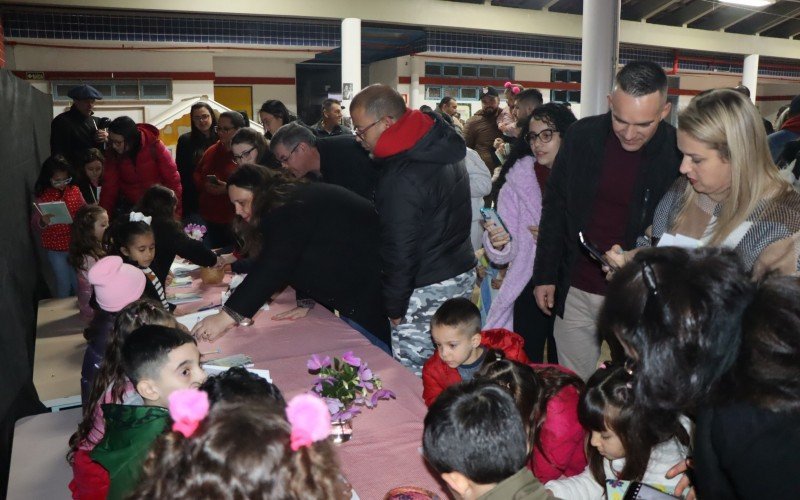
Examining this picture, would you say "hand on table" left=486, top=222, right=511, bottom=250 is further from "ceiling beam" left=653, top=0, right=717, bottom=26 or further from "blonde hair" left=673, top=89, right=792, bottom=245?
"ceiling beam" left=653, top=0, right=717, bottom=26

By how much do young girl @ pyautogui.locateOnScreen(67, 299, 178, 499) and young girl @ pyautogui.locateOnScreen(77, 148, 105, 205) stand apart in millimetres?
3767

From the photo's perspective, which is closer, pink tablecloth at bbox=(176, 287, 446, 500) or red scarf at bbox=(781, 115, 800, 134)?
pink tablecloth at bbox=(176, 287, 446, 500)

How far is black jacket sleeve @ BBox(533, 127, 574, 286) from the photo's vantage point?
2.57 meters

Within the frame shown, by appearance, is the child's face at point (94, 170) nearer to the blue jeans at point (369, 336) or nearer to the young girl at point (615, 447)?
the blue jeans at point (369, 336)

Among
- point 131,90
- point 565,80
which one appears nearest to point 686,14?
point 565,80

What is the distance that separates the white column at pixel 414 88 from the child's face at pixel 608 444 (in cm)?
1108

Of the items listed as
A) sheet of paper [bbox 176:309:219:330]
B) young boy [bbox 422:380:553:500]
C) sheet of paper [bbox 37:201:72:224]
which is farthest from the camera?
sheet of paper [bbox 37:201:72:224]

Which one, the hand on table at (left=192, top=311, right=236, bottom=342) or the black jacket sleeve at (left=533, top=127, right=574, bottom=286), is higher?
the black jacket sleeve at (left=533, top=127, right=574, bottom=286)

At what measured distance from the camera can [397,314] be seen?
263 cm

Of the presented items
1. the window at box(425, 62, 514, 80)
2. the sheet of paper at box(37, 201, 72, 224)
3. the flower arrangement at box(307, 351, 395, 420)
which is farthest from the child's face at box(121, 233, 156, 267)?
the window at box(425, 62, 514, 80)

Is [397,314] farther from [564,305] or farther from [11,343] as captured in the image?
[11,343]

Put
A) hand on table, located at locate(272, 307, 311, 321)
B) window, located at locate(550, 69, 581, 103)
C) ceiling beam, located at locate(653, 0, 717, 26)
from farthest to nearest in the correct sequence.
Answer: window, located at locate(550, 69, 581, 103), ceiling beam, located at locate(653, 0, 717, 26), hand on table, located at locate(272, 307, 311, 321)

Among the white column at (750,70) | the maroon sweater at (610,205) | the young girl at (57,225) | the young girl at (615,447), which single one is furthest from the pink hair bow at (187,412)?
the white column at (750,70)

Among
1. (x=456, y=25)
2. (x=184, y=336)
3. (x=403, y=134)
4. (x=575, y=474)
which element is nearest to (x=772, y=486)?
(x=575, y=474)
